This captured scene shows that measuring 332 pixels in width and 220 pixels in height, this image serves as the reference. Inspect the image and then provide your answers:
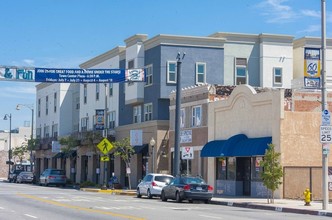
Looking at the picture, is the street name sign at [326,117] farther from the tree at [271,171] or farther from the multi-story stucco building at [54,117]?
the multi-story stucco building at [54,117]

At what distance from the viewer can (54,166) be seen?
282 feet

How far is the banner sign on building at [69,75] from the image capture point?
4456 cm

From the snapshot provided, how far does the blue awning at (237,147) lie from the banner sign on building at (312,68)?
397 inches

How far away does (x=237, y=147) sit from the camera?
4178 cm

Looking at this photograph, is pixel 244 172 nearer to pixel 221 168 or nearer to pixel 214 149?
pixel 214 149

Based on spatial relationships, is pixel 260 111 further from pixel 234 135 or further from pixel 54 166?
pixel 54 166

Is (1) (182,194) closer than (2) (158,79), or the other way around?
(1) (182,194)

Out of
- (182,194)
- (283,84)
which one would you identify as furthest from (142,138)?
(182,194)

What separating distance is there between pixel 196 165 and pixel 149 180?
8660 millimetres

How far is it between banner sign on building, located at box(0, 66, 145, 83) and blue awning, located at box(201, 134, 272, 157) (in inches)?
264

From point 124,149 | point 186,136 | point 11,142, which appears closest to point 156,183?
point 186,136

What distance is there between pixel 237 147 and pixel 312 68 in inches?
528

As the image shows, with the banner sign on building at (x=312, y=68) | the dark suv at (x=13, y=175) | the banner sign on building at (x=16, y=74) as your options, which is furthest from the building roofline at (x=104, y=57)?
the banner sign on building at (x=312, y=68)

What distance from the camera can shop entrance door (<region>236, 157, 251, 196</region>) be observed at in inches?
1663
